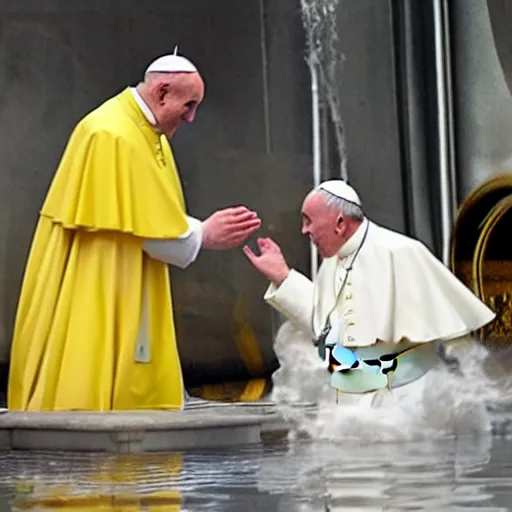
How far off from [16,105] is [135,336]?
4.52 metres

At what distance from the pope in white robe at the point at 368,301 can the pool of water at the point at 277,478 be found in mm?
293

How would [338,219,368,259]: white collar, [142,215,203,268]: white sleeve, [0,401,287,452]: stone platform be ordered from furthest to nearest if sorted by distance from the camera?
[142,215,203,268]: white sleeve, [338,219,368,259]: white collar, [0,401,287,452]: stone platform

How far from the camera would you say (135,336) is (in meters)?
5.32

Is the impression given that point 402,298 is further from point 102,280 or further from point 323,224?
point 102,280

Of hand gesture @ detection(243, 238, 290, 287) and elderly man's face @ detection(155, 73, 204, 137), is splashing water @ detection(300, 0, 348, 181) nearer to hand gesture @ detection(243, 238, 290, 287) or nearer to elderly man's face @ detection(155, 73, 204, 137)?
elderly man's face @ detection(155, 73, 204, 137)

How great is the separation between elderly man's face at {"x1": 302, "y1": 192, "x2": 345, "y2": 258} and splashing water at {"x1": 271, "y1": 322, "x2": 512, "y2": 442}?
1.34 ft

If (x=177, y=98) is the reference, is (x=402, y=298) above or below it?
below

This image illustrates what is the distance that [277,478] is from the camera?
3.94m

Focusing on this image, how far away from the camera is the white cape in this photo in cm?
507

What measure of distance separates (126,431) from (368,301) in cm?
92

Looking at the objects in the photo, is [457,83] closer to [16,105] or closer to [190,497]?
[16,105]

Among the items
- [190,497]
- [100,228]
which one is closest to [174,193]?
[100,228]

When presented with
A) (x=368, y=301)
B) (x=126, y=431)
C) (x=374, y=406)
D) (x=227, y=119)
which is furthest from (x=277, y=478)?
(x=227, y=119)

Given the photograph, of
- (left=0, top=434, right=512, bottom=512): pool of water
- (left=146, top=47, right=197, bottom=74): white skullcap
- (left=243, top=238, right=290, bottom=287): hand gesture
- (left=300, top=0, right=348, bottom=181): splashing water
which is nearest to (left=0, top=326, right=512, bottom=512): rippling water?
(left=0, top=434, right=512, bottom=512): pool of water
